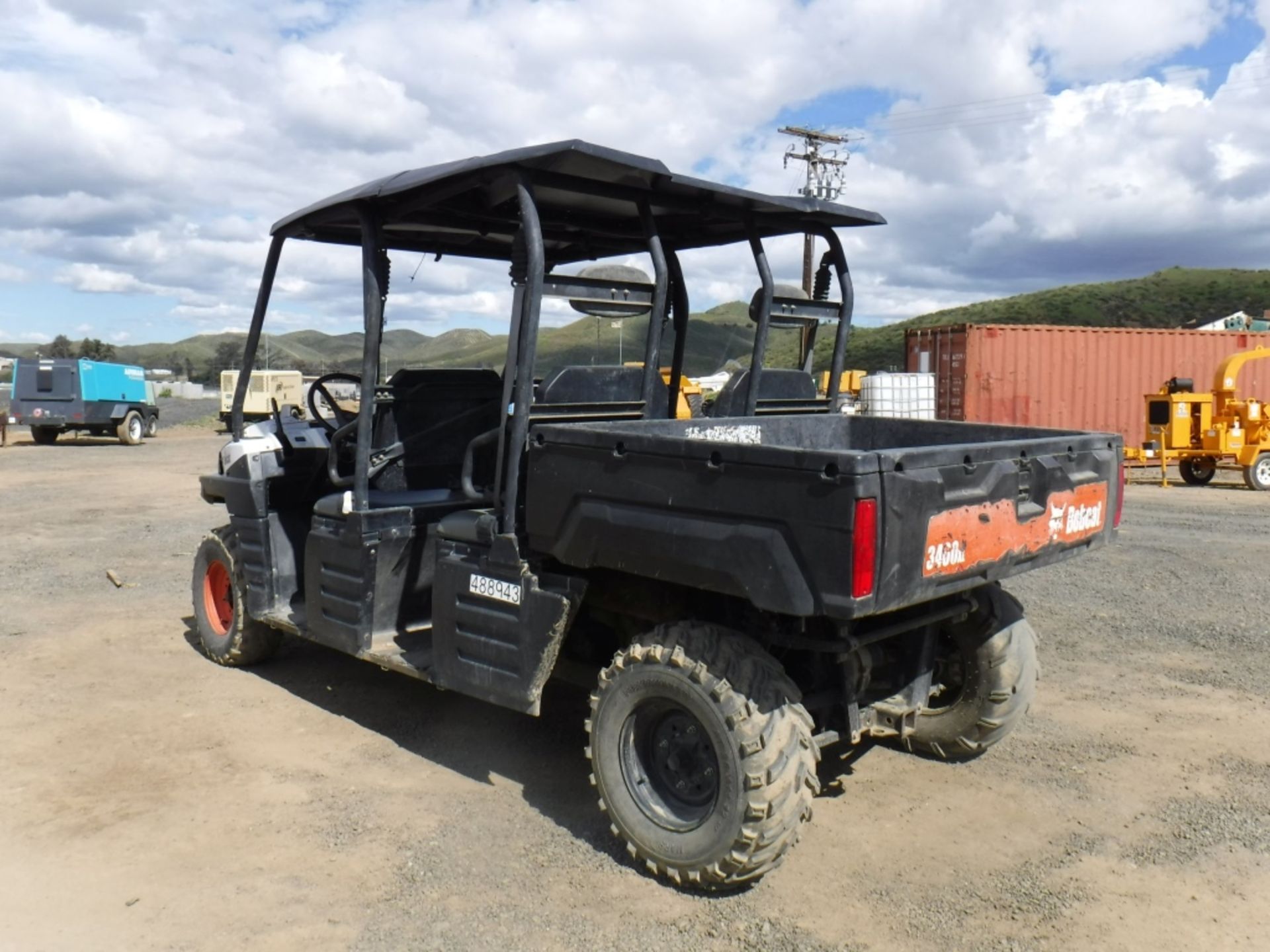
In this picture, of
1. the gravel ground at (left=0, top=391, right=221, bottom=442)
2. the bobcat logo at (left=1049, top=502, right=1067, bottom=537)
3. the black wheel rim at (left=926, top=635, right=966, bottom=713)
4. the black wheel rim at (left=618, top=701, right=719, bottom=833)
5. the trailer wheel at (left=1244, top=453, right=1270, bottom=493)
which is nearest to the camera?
the black wheel rim at (left=618, top=701, right=719, bottom=833)

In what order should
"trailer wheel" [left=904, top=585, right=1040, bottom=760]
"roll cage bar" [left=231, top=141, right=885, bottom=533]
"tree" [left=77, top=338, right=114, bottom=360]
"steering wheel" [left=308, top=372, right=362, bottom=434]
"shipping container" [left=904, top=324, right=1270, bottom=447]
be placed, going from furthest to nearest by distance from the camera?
"tree" [left=77, top=338, right=114, bottom=360]
"shipping container" [left=904, top=324, right=1270, bottom=447]
"steering wheel" [left=308, top=372, right=362, bottom=434]
"trailer wheel" [left=904, top=585, right=1040, bottom=760]
"roll cage bar" [left=231, top=141, right=885, bottom=533]

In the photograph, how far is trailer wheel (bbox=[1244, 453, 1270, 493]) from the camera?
1569cm

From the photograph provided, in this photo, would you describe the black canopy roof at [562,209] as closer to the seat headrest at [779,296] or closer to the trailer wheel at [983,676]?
the seat headrest at [779,296]

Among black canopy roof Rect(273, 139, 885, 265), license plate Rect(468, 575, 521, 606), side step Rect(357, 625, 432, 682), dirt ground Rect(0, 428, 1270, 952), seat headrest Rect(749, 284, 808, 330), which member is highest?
black canopy roof Rect(273, 139, 885, 265)

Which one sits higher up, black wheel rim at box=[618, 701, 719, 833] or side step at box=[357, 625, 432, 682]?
side step at box=[357, 625, 432, 682]

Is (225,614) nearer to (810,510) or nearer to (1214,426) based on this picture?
Result: (810,510)

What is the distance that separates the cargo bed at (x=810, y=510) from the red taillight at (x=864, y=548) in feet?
0.04

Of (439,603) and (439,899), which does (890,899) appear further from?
(439,603)

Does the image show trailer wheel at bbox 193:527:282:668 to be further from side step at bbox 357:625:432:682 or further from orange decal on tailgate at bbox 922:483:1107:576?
orange decal on tailgate at bbox 922:483:1107:576

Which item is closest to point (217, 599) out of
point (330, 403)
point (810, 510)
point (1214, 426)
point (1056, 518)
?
point (330, 403)

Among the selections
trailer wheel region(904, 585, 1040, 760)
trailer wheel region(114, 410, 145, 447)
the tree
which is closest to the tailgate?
trailer wheel region(904, 585, 1040, 760)

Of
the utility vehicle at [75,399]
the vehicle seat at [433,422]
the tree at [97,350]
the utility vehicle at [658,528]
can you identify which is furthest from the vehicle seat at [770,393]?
the tree at [97,350]

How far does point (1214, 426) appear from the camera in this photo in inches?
629

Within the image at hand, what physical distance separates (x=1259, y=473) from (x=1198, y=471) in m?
1.06
